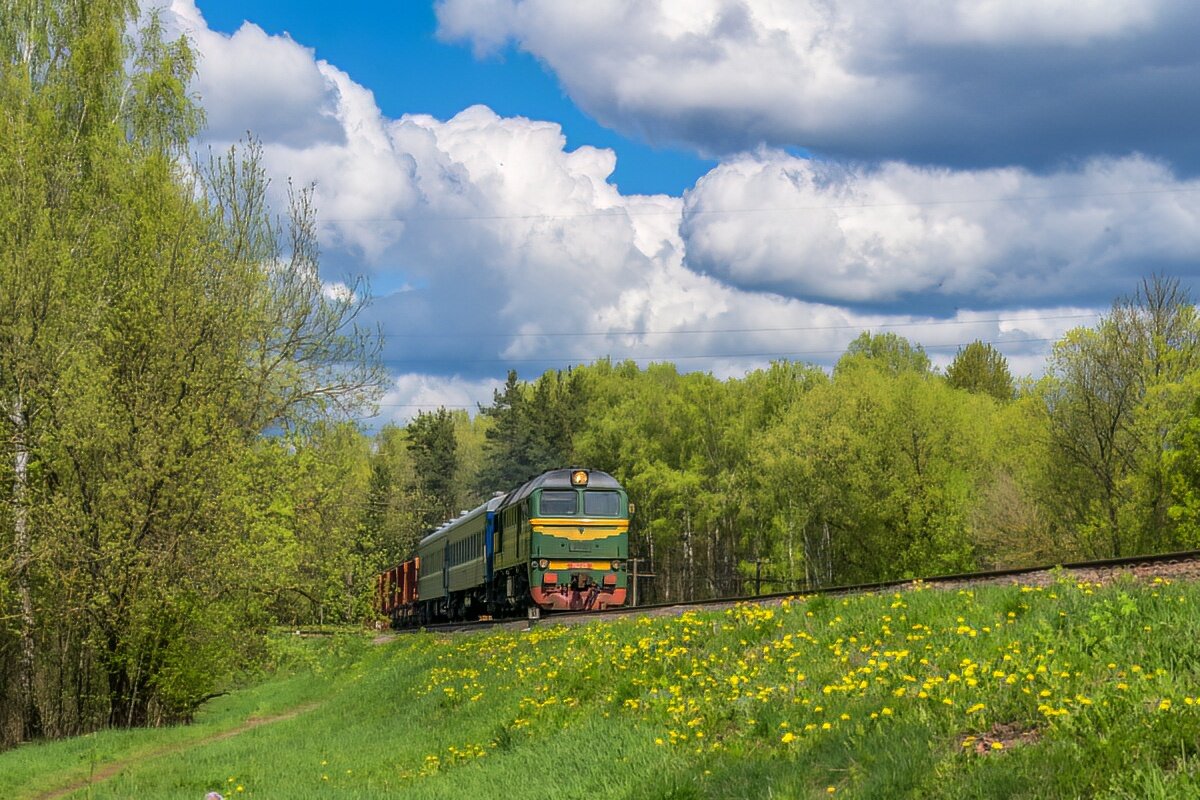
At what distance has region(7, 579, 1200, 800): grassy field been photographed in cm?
762

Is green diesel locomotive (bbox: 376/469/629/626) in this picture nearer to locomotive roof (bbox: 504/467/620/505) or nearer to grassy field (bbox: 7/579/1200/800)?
locomotive roof (bbox: 504/467/620/505)

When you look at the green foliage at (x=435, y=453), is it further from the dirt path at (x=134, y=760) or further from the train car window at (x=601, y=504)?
the dirt path at (x=134, y=760)

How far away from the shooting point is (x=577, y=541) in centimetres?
3419

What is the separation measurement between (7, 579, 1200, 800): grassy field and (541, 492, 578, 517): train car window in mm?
14239

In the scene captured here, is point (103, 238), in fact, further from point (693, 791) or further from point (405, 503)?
point (693, 791)

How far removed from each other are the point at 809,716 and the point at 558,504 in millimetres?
24579

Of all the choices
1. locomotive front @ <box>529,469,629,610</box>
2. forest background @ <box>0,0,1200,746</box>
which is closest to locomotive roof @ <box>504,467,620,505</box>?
locomotive front @ <box>529,469,629,610</box>

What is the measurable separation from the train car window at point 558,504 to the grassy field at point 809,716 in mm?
14239

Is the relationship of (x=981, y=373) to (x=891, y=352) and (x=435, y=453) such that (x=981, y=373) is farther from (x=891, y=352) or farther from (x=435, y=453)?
(x=435, y=453)

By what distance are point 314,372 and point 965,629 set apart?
22.1 m

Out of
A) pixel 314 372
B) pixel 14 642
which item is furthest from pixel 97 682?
pixel 314 372

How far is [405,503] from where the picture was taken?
39688 millimetres

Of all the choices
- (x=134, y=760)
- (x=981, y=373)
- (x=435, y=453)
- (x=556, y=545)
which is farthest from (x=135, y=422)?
(x=981, y=373)

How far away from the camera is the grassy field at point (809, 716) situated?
7.62 m
